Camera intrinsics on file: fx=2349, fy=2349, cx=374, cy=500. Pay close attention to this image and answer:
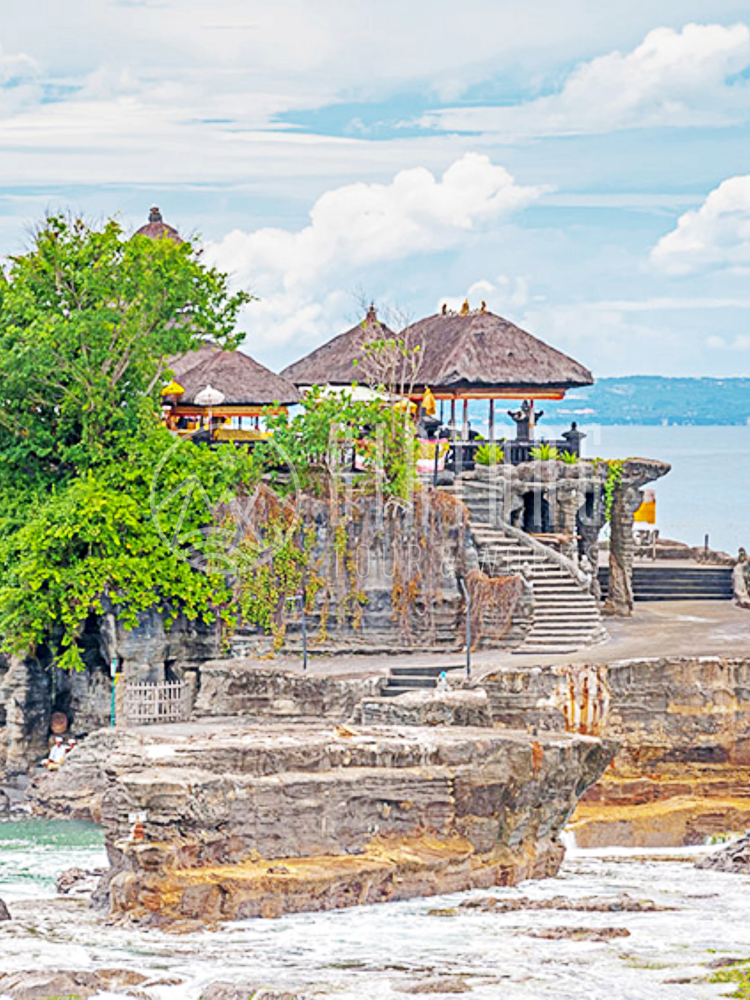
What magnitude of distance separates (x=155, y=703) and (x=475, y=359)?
43.7 feet

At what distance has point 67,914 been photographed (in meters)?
40.4

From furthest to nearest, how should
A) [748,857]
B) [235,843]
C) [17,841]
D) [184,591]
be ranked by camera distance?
1. [184,591]
2. [17,841]
3. [748,857]
4. [235,843]

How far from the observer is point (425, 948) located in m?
37.6

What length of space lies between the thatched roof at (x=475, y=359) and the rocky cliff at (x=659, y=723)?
435 inches

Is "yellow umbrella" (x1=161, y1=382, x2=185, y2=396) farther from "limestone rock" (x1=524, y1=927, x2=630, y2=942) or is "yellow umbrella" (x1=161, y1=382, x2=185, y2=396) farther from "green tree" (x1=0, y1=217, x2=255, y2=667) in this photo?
"limestone rock" (x1=524, y1=927, x2=630, y2=942)

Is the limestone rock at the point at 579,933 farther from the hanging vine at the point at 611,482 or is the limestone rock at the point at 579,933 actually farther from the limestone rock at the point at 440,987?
the hanging vine at the point at 611,482

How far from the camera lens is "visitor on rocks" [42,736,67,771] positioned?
171ft

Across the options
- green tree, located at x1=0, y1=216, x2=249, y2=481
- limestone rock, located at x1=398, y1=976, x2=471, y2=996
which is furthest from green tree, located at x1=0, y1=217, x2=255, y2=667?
limestone rock, located at x1=398, y1=976, x2=471, y2=996

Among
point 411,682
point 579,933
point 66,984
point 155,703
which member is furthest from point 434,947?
point 155,703

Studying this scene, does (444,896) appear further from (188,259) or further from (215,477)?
(188,259)

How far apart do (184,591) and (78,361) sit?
5.86 meters

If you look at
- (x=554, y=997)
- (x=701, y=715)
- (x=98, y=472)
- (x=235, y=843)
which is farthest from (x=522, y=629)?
(x=554, y=997)

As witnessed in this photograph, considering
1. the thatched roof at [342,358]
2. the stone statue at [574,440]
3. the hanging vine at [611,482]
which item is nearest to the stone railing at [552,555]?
the hanging vine at [611,482]

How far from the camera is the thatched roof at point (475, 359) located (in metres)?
59.9
